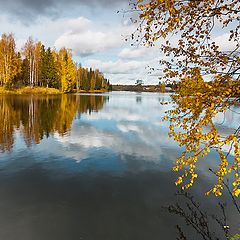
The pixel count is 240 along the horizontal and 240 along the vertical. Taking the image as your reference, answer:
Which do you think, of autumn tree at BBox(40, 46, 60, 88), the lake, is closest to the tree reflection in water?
the lake

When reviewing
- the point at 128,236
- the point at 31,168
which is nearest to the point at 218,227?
the point at 128,236

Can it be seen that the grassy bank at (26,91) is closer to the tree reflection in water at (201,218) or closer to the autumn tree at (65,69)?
the autumn tree at (65,69)

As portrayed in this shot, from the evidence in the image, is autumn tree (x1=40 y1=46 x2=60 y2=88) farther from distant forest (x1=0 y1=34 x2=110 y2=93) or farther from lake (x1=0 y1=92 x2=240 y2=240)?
lake (x1=0 y1=92 x2=240 y2=240)

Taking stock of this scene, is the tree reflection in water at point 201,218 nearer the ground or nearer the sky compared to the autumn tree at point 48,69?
nearer the ground

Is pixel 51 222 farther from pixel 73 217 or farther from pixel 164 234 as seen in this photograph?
pixel 164 234

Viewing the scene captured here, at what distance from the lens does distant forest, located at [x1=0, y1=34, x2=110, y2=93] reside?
68.4 metres

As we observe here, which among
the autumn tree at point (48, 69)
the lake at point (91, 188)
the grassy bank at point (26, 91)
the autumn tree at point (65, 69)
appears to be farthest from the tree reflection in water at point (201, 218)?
the autumn tree at point (65, 69)

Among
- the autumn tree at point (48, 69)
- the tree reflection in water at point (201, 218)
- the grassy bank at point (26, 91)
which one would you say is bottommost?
the tree reflection in water at point (201, 218)

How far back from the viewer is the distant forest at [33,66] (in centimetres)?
6844

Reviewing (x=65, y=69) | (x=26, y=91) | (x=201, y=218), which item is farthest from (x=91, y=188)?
(x=65, y=69)

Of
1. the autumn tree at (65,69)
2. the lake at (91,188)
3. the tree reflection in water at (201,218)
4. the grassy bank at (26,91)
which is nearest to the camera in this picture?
the tree reflection in water at (201,218)

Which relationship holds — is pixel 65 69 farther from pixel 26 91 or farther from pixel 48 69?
pixel 26 91

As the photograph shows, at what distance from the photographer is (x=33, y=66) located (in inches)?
2985

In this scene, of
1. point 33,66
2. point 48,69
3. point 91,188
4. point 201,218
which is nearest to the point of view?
point 201,218
